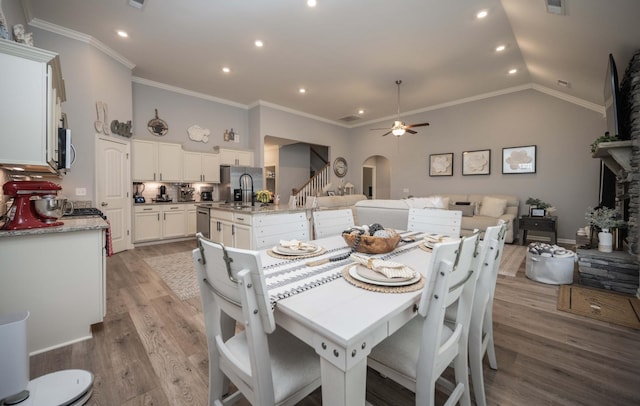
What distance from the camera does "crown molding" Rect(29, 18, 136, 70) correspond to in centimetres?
356

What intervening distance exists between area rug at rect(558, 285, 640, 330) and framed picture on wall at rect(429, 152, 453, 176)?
4.22 m

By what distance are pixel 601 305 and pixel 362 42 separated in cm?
431

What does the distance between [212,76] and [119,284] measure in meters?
4.06

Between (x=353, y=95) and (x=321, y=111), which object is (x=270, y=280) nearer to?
(x=353, y=95)

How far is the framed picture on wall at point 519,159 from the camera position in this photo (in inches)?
222

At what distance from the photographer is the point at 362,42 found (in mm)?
3994

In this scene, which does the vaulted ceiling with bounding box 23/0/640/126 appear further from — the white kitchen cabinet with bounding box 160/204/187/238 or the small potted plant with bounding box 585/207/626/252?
the white kitchen cabinet with bounding box 160/204/187/238

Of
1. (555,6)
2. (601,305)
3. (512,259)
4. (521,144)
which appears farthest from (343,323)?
(521,144)

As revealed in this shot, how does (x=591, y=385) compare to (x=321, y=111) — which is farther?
(x=321, y=111)

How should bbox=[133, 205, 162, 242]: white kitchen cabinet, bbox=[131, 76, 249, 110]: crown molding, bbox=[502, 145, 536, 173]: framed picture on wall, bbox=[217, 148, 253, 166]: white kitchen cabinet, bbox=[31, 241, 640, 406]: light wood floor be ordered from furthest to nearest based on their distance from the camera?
bbox=[217, 148, 253, 166]: white kitchen cabinet < bbox=[502, 145, 536, 173]: framed picture on wall < bbox=[131, 76, 249, 110]: crown molding < bbox=[133, 205, 162, 242]: white kitchen cabinet < bbox=[31, 241, 640, 406]: light wood floor

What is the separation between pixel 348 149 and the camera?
8977 mm

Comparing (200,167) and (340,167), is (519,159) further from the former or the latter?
(200,167)

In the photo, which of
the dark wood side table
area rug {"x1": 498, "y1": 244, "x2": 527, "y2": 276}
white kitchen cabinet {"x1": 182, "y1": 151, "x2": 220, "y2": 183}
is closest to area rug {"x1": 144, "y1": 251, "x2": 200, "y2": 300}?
white kitchen cabinet {"x1": 182, "y1": 151, "x2": 220, "y2": 183}

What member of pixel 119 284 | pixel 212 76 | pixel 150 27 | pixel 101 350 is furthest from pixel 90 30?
pixel 101 350
